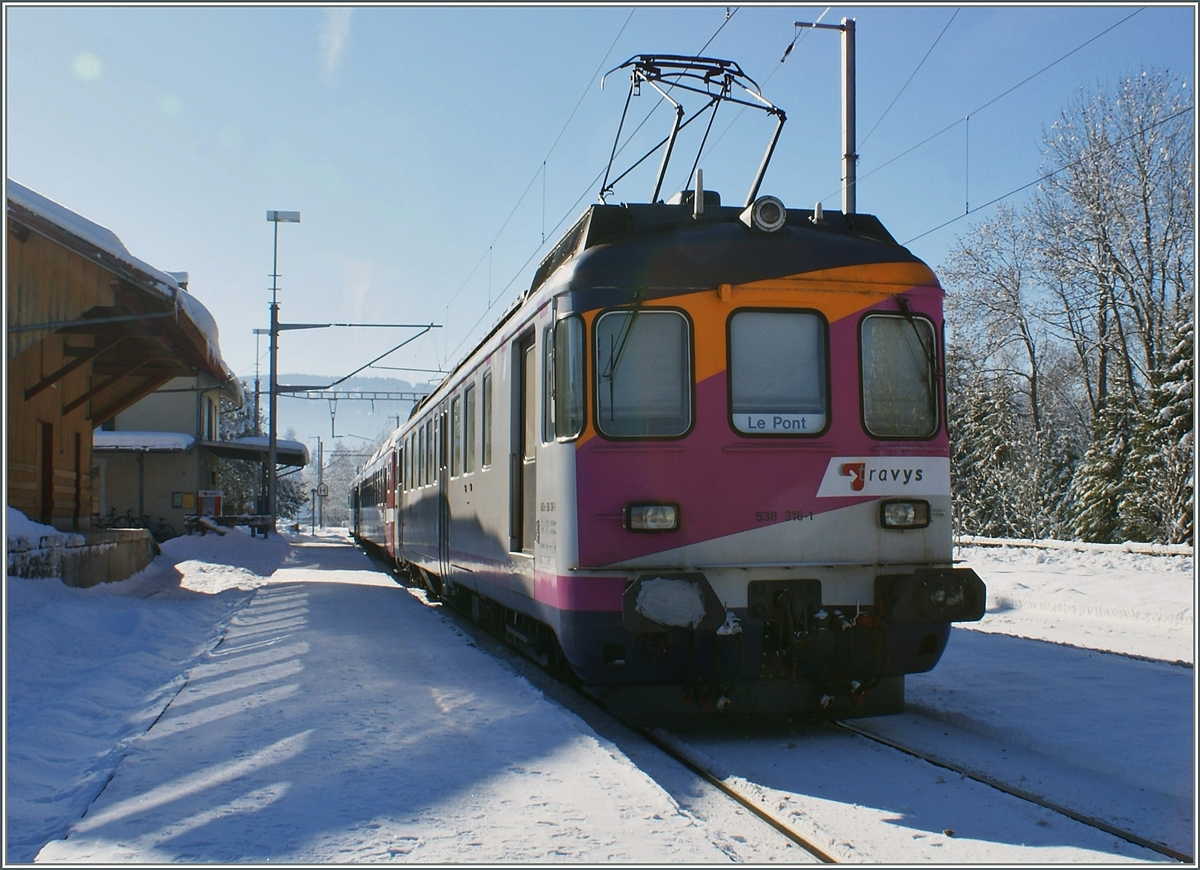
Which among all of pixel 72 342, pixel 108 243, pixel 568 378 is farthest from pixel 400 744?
pixel 72 342

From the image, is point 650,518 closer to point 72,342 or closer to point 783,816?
point 783,816

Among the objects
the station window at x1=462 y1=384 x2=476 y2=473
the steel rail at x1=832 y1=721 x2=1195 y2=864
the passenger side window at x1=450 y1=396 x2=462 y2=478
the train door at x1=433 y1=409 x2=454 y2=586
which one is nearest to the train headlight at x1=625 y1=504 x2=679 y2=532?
the steel rail at x1=832 y1=721 x2=1195 y2=864

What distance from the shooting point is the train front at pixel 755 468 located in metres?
6.14

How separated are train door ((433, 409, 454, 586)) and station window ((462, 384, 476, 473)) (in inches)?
52.3

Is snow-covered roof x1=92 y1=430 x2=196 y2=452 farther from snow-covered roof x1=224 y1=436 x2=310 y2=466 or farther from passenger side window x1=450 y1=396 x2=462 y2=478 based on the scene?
passenger side window x1=450 y1=396 x2=462 y2=478

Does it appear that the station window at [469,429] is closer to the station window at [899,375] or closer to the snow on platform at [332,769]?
the snow on platform at [332,769]

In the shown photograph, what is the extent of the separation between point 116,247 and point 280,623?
15.8 feet

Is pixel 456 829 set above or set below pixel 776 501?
below

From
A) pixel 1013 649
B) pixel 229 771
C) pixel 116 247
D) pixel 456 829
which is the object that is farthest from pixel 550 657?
pixel 116 247

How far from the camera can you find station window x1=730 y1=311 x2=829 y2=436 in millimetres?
6441

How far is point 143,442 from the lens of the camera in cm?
3145

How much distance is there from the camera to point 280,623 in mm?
11977

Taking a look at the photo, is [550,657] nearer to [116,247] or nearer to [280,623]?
[280,623]

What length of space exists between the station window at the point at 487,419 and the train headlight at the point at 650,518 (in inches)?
120
